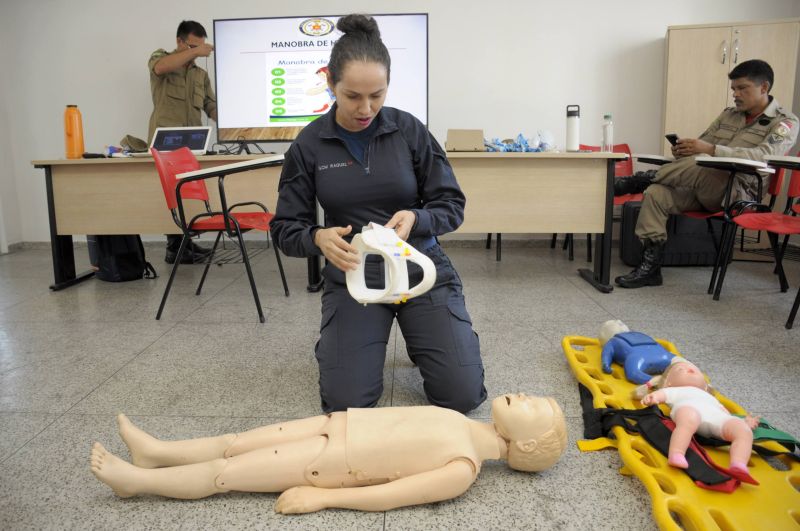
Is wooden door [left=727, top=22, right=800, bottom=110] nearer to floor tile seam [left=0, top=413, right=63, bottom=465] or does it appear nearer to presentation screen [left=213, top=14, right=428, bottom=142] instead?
presentation screen [left=213, top=14, right=428, bottom=142]

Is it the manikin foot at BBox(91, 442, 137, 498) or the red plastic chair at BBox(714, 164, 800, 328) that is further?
the red plastic chair at BBox(714, 164, 800, 328)

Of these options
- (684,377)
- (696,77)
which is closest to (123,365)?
(684,377)

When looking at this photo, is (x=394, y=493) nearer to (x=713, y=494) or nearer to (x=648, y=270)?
(x=713, y=494)

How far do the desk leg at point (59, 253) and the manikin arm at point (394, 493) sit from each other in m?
2.70

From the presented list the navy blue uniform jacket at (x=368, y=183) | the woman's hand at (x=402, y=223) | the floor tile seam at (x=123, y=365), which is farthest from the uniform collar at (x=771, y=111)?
→ the floor tile seam at (x=123, y=365)

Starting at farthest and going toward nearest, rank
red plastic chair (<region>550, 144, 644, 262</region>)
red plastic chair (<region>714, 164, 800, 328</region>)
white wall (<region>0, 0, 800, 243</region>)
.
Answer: white wall (<region>0, 0, 800, 243</region>) → red plastic chair (<region>550, 144, 644, 262</region>) → red plastic chair (<region>714, 164, 800, 328</region>)

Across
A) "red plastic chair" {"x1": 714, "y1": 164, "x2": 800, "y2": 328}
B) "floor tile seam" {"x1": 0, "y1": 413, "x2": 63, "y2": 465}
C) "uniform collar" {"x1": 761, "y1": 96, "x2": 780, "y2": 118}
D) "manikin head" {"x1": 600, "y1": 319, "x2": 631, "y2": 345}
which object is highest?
"uniform collar" {"x1": 761, "y1": 96, "x2": 780, "y2": 118}

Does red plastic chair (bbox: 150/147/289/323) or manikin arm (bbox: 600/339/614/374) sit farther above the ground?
red plastic chair (bbox: 150/147/289/323)

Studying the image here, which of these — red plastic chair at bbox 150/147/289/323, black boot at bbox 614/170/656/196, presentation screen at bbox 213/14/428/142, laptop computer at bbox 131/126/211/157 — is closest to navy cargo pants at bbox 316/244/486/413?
red plastic chair at bbox 150/147/289/323

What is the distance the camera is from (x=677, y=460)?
1.16 metres

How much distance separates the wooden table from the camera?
295 centimetres

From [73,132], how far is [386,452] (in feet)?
9.77

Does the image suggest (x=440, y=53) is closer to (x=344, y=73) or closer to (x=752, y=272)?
(x=752, y=272)

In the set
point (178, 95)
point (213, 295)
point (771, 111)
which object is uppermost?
point (178, 95)
